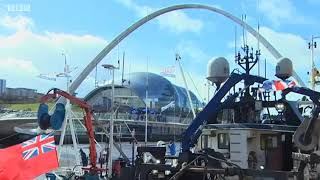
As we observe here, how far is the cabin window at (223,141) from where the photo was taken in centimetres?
1834

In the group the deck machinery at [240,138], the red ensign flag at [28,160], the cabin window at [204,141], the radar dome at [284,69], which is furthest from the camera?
the radar dome at [284,69]

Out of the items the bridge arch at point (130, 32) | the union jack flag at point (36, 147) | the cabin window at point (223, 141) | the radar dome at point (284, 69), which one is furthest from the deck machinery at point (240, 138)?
the bridge arch at point (130, 32)

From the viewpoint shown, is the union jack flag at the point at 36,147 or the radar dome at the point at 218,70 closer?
the union jack flag at the point at 36,147

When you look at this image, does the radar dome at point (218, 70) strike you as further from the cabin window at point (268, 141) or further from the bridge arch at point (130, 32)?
the bridge arch at point (130, 32)

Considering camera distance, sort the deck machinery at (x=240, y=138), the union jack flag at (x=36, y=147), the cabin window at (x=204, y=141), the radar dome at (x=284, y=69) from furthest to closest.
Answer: the radar dome at (x=284, y=69), the cabin window at (x=204, y=141), the deck machinery at (x=240, y=138), the union jack flag at (x=36, y=147)

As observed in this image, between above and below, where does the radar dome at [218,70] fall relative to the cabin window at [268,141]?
above

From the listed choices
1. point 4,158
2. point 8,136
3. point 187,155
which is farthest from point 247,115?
point 8,136

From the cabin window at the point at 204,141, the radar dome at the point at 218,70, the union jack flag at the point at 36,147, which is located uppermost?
the radar dome at the point at 218,70

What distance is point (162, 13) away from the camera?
80.4m

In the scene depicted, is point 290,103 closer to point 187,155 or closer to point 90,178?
point 187,155

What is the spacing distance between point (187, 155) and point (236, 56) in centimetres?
536

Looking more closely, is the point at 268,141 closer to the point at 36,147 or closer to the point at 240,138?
the point at 240,138

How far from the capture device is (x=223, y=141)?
730 inches

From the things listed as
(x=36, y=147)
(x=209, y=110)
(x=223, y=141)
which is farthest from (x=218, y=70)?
(x=36, y=147)
